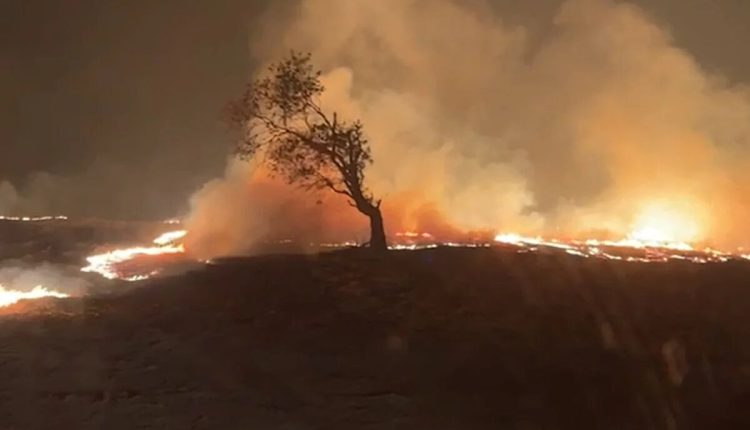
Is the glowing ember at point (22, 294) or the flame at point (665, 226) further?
the flame at point (665, 226)

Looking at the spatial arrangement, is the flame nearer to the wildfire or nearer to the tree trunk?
the tree trunk

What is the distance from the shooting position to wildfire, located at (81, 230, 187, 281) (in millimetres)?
38500

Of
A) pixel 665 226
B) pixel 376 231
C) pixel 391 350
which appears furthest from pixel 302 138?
pixel 665 226

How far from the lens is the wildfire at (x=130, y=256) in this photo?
3850 centimetres

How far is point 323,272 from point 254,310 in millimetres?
6427

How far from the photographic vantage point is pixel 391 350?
80.6ft

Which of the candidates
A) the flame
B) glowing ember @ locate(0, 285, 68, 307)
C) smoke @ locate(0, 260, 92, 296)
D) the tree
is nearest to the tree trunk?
the tree

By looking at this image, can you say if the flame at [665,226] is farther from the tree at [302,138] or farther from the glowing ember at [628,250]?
the tree at [302,138]

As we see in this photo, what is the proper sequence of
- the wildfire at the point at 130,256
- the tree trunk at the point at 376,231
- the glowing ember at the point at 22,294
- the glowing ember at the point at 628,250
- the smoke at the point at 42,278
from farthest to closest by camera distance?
1. the glowing ember at the point at 628,250
2. the tree trunk at the point at 376,231
3. the wildfire at the point at 130,256
4. the smoke at the point at 42,278
5. the glowing ember at the point at 22,294

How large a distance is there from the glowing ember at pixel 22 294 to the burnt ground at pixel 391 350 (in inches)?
53.6

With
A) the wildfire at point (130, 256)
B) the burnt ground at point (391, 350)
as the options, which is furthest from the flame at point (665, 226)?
the wildfire at point (130, 256)

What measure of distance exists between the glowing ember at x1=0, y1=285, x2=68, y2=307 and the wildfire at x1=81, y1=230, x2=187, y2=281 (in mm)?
3941

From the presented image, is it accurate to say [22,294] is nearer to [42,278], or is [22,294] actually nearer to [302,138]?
[42,278]

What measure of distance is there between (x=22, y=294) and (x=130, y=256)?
12790 millimetres
